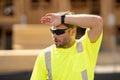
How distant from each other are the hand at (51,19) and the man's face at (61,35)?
7 centimetres

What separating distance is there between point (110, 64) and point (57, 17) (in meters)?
6.98

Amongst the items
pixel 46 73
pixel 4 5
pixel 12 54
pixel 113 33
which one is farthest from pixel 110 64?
pixel 46 73

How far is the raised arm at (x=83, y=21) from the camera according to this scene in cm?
410

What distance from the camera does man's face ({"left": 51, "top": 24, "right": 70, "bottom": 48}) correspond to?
4.18m

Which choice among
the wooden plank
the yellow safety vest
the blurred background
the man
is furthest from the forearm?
the wooden plank

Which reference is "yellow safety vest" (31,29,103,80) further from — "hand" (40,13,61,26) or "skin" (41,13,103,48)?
"hand" (40,13,61,26)

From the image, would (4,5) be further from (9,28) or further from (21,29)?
(21,29)

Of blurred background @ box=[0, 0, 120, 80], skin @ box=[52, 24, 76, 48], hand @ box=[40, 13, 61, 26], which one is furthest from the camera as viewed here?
blurred background @ box=[0, 0, 120, 80]

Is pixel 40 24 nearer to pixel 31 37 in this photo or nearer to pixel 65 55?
pixel 31 37

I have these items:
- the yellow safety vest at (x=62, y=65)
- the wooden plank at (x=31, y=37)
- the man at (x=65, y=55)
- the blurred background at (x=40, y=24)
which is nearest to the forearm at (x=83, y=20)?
the man at (x=65, y=55)

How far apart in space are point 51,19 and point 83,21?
0.99 feet

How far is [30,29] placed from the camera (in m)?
12.3

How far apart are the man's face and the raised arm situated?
0.06 meters

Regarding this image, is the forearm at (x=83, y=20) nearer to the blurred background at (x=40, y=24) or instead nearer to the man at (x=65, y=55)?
the man at (x=65, y=55)
